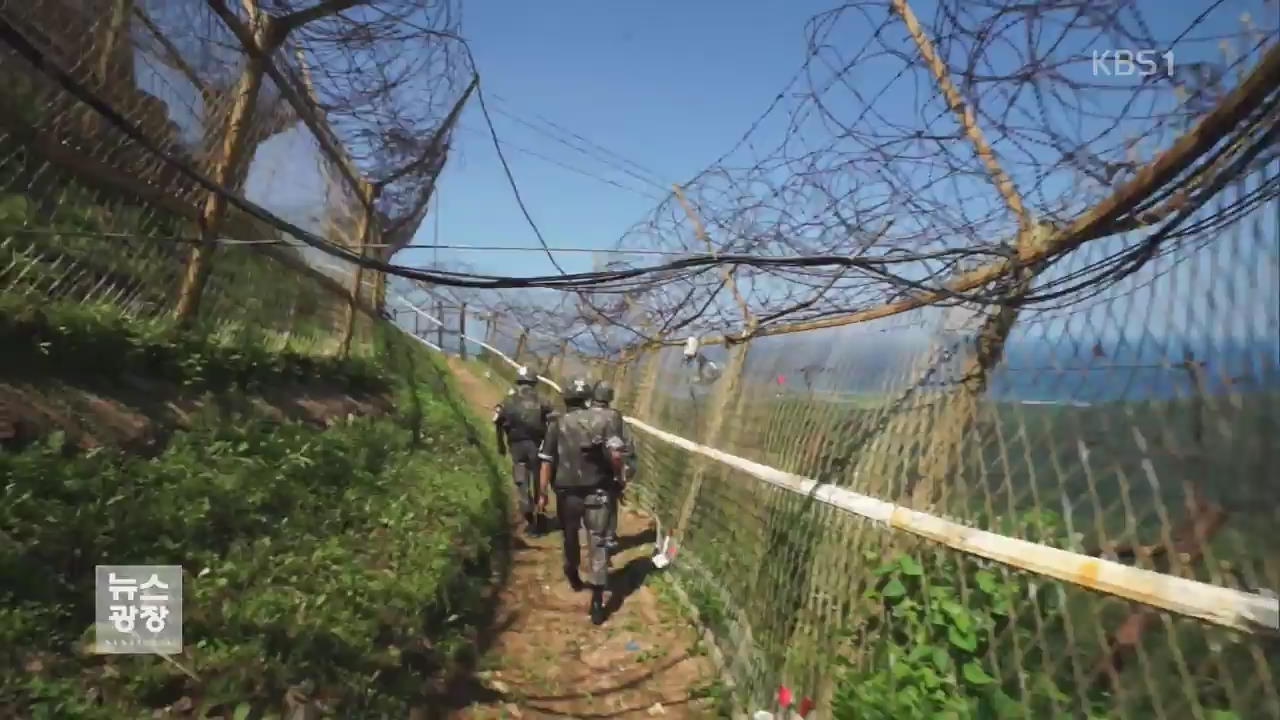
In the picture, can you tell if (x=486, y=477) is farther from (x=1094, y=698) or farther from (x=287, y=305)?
(x=1094, y=698)

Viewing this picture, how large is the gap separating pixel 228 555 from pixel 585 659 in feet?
7.25

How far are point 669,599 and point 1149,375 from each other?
4.52 meters

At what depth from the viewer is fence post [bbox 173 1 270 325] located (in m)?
4.19

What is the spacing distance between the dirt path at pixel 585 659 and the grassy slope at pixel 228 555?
309 mm

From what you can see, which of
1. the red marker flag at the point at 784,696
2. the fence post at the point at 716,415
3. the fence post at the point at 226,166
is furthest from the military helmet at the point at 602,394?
the red marker flag at the point at 784,696

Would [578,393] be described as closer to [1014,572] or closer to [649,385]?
[649,385]

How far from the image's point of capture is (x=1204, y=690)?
5.27ft

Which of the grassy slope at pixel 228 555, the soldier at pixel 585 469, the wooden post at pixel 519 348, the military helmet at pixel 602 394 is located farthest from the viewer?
the wooden post at pixel 519 348

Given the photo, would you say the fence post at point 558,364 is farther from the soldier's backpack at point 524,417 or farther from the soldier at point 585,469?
the soldier at point 585,469

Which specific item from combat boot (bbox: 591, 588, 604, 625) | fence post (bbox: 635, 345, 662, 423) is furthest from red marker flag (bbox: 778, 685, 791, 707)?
fence post (bbox: 635, 345, 662, 423)

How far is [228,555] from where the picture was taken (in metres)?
3.48

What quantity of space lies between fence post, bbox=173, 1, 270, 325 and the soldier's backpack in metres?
3.84

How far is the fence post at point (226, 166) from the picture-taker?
4191mm

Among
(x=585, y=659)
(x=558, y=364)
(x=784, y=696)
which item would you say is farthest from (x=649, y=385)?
(x=558, y=364)
